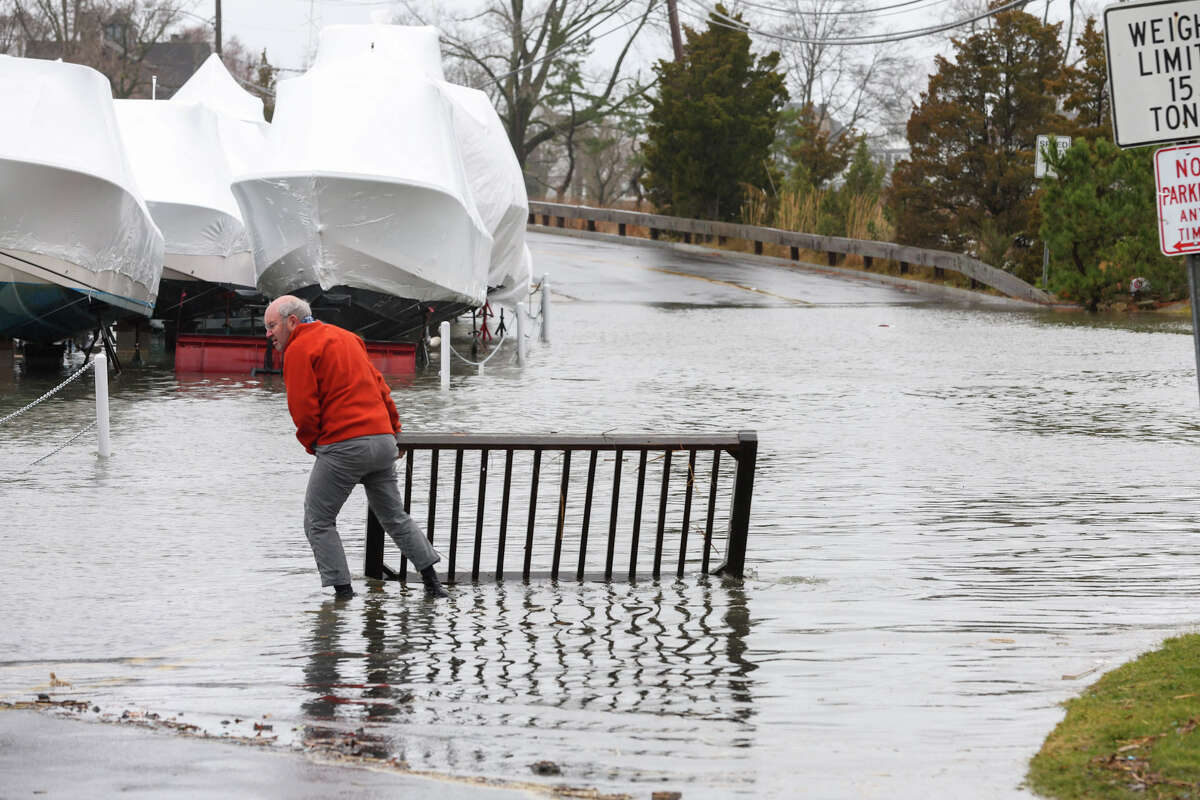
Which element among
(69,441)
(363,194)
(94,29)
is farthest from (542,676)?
(94,29)

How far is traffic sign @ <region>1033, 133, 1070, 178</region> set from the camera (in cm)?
3506

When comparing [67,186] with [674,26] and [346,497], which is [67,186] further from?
[674,26]

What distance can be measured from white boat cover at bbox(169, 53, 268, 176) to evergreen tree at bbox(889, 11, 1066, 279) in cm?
1597

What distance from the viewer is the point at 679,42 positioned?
62.1 m

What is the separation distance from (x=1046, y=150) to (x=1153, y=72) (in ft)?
96.4

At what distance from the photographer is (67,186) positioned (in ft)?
67.2

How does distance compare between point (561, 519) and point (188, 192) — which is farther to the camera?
point (188, 192)

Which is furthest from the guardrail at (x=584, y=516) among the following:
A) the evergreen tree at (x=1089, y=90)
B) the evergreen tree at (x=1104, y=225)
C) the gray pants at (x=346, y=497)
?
the evergreen tree at (x=1089, y=90)

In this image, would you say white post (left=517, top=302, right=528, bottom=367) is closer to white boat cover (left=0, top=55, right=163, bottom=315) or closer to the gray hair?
white boat cover (left=0, top=55, right=163, bottom=315)

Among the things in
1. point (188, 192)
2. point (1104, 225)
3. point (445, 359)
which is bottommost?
point (445, 359)

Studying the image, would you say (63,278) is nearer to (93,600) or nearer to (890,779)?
(93,600)

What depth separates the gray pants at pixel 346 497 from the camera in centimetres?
854

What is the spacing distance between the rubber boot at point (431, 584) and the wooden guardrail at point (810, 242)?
96.8 ft

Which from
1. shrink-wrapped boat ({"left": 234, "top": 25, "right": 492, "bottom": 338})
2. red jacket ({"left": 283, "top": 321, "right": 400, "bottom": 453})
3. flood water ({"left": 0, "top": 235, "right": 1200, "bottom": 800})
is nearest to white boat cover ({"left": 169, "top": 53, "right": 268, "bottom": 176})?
shrink-wrapped boat ({"left": 234, "top": 25, "right": 492, "bottom": 338})
